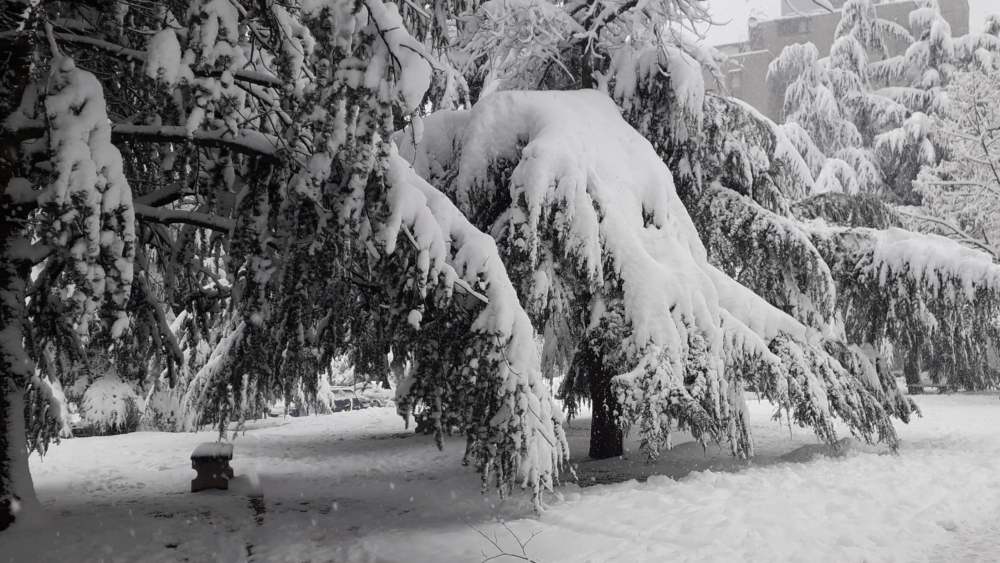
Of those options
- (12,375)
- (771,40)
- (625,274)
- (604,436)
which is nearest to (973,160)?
(604,436)

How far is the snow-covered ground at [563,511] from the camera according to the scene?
5828 mm

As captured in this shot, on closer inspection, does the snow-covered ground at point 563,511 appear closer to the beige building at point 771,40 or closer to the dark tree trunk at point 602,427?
the dark tree trunk at point 602,427

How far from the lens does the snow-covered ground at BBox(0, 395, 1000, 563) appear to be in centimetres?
583

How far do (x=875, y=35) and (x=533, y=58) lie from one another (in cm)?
2288

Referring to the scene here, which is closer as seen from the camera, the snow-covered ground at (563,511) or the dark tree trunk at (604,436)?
the snow-covered ground at (563,511)

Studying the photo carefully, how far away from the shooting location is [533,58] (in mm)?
10797

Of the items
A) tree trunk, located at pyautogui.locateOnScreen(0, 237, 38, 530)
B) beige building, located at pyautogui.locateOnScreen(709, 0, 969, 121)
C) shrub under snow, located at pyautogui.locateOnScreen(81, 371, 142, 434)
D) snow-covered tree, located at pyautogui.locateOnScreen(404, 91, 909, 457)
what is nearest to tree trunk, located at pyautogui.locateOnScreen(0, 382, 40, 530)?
tree trunk, located at pyautogui.locateOnScreen(0, 237, 38, 530)

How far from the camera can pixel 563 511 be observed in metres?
6.93

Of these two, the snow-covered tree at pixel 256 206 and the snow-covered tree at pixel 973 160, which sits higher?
the snow-covered tree at pixel 973 160

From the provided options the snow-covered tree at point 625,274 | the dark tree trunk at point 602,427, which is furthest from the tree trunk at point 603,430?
the snow-covered tree at point 625,274

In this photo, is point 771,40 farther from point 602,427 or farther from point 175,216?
point 175,216

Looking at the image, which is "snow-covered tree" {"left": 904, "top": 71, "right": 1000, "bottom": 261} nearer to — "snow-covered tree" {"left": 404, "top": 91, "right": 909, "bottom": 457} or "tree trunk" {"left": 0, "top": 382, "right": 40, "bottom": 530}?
"snow-covered tree" {"left": 404, "top": 91, "right": 909, "bottom": 457}

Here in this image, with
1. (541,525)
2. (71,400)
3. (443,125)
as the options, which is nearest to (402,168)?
(541,525)

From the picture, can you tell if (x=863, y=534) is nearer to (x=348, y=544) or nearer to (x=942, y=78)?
(x=348, y=544)
